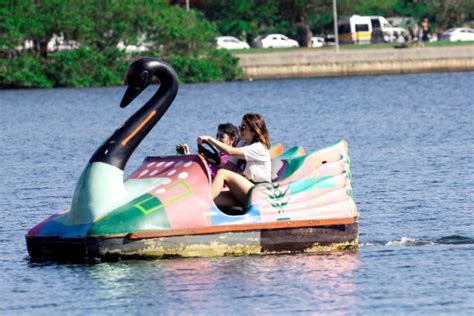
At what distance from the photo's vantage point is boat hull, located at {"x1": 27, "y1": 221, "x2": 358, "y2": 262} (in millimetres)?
17047

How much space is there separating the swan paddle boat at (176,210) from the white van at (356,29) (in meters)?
73.9

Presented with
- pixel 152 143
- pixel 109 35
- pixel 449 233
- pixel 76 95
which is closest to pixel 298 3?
pixel 109 35

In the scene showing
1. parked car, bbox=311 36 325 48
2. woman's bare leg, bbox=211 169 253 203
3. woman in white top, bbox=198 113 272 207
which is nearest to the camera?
woman's bare leg, bbox=211 169 253 203

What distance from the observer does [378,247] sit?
18.6m

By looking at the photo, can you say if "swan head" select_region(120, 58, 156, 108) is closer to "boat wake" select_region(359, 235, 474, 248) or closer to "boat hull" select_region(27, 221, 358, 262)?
"boat hull" select_region(27, 221, 358, 262)

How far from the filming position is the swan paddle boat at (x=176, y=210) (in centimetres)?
1705

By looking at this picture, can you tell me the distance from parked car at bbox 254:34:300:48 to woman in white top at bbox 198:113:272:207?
70.7m

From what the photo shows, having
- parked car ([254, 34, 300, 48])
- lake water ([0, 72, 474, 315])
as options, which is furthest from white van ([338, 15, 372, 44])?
lake water ([0, 72, 474, 315])

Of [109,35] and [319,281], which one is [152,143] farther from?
[109,35]

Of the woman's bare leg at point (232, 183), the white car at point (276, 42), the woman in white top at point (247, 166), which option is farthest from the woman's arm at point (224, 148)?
the white car at point (276, 42)

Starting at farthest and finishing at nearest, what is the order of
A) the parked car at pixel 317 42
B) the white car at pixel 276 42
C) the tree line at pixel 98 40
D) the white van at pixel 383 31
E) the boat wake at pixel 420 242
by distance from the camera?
the white van at pixel 383 31 → the parked car at pixel 317 42 → the white car at pixel 276 42 → the tree line at pixel 98 40 → the boat wake at pixel 420 242

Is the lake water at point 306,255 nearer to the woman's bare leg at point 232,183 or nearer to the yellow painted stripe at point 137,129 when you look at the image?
the woman's bare leg at point 232,183

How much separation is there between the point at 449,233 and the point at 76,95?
1952 inches

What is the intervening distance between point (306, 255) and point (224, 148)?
4.81 ft
